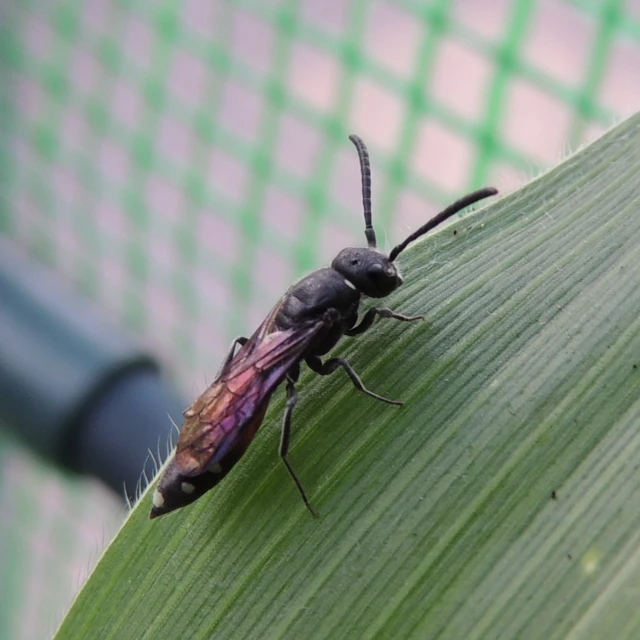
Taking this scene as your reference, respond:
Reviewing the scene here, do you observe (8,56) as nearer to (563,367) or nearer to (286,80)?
(286,80)

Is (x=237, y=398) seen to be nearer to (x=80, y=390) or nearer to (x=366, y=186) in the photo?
(x=366, y=186)

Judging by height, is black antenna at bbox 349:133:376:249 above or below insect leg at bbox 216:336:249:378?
above

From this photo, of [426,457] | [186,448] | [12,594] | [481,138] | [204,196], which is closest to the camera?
[426,457]

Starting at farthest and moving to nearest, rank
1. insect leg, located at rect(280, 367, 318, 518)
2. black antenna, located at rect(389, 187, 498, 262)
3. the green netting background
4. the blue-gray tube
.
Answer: the green netting background → the blue-gray tube → black antenna, located at rect(389, 187, 498, 262) → insect leg, located at rect(280, 367, 318, 518)

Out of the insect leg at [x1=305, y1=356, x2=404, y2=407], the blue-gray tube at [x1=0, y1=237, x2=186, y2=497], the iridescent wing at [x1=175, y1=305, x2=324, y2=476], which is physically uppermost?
the insect leg at [x1=305, y1=356, x2=404, y2=407]

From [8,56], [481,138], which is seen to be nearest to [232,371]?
[481,138]

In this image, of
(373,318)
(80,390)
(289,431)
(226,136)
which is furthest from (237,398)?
(226,136)

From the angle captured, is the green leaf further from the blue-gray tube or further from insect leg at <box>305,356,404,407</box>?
the blue-gray tube

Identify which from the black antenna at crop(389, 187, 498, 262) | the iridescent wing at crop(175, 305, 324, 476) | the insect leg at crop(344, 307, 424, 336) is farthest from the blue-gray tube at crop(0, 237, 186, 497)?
the black antenna at crop(389, 187, 498, 262)
